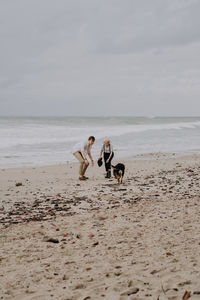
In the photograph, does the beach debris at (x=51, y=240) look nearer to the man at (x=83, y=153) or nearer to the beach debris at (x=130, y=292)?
the beach debris at (x=130, y=292)

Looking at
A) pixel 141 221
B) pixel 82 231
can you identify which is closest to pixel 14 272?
pixel 82 231

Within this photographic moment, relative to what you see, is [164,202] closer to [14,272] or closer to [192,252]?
[192,252]

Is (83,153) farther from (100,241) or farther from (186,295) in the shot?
(186,295)

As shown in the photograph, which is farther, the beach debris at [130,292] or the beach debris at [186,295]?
the beach debris at [130,292]

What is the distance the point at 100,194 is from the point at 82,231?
129 inches

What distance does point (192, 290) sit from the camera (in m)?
3.41

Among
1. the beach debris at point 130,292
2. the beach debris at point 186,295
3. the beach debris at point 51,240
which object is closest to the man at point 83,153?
the beach debris at point 51,240

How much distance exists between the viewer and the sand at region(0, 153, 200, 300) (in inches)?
147

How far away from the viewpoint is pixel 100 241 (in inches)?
209

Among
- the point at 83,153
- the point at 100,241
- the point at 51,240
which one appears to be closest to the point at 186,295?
the point at 100,241

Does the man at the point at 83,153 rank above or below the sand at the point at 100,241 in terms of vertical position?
above

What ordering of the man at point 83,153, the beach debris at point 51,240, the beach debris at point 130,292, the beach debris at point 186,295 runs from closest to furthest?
1. the beach debris at point 186,295
2. the beach debris at point 130,292
3. the beach debris at point 51,240
4. the man at point 83,153

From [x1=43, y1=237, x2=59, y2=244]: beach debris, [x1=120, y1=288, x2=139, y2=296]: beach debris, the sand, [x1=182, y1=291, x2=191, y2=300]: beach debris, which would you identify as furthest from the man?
[x1=182, y1=291, x2=191, y2=300]: beach debris

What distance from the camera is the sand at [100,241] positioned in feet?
12.3
